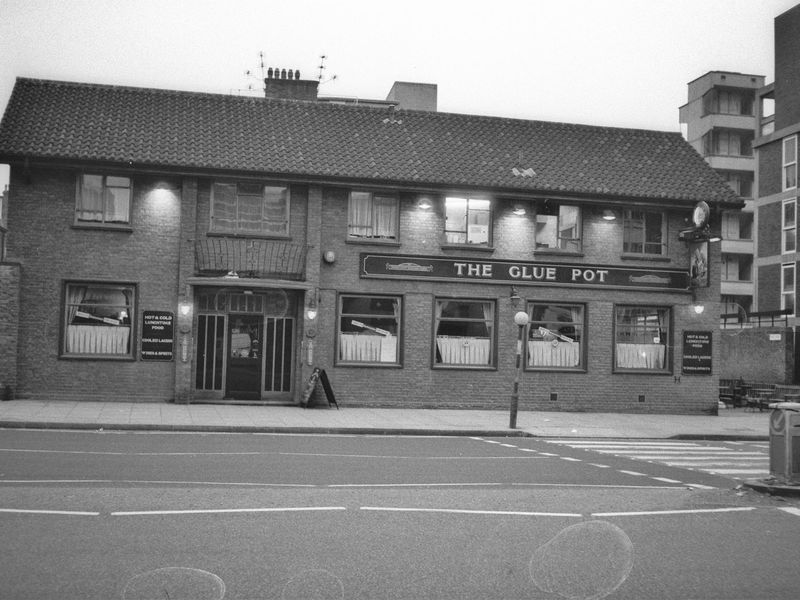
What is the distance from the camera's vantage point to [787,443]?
37.6 feet

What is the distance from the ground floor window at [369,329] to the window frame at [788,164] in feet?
78.6

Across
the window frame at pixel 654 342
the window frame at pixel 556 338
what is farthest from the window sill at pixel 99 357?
the window frame at pixel 654 342

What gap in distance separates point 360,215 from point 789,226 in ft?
80.8

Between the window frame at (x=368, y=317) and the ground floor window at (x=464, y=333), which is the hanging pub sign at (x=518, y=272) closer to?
the window frame at (x=368, y=317)

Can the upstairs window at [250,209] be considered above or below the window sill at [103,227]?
above

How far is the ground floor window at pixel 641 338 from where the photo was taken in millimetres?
A: 26828

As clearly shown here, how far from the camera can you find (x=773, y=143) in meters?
41.7

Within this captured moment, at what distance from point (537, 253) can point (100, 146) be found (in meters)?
12.3

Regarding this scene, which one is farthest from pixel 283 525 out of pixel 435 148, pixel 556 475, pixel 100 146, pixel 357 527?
pixel 435 148

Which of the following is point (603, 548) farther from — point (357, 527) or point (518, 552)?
point (357, 527)

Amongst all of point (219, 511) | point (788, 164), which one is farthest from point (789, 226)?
point (219, 511)

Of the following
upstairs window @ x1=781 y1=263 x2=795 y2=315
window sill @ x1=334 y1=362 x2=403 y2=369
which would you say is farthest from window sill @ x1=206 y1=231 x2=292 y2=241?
upstairs window @ x1=781 y1=263 x2=795 y2=315

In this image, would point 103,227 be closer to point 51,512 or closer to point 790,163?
point 51,512

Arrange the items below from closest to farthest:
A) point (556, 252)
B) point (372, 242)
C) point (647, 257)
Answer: point (372, 242), point (556, 252), point (647, 257)
